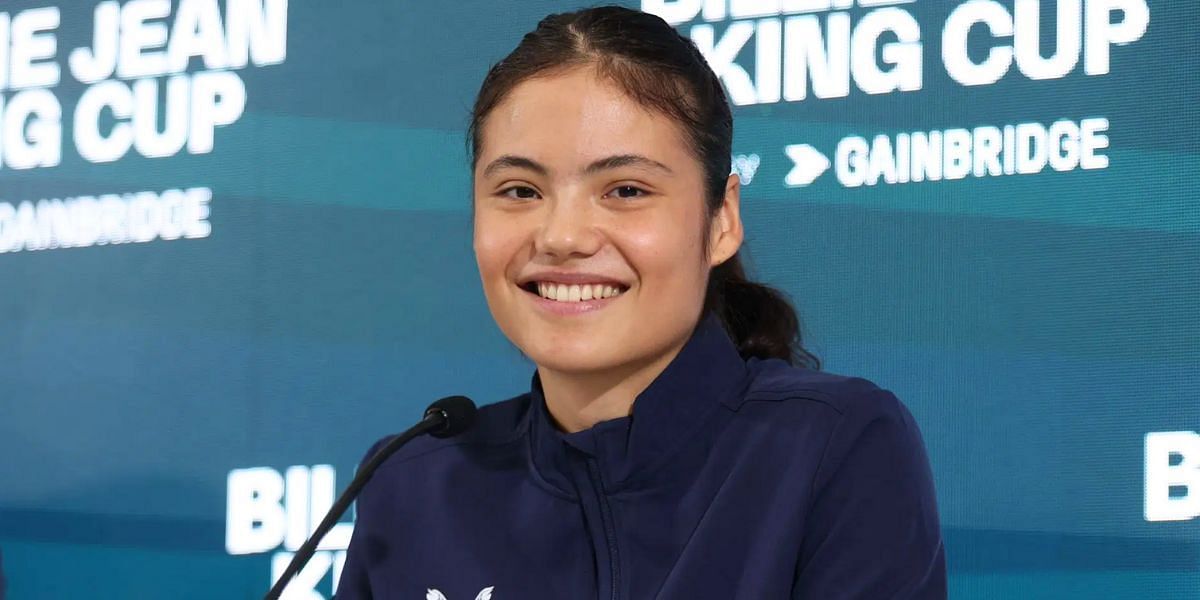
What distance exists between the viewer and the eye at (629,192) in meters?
1.34

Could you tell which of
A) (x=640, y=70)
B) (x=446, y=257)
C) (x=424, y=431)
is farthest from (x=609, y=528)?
(x=446, y=257)

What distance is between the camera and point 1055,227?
88.0 inches

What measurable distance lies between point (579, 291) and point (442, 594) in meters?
0.30

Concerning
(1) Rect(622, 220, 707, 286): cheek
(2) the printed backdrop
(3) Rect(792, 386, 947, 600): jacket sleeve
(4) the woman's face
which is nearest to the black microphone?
(4) the woman's face

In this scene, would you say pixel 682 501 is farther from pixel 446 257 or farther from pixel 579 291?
pixel 446 257

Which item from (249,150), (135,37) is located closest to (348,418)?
(249,150)

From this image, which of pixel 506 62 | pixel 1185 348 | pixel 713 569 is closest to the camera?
pixel 713 569

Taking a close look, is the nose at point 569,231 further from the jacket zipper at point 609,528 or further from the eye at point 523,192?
the jacket zipper at point 609,528

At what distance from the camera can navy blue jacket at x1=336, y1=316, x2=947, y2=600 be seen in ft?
4.16

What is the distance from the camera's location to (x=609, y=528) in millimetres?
1361

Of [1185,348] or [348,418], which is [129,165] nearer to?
[348,418]

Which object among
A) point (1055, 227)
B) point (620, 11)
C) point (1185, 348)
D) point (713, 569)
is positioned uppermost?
point (620, 11)

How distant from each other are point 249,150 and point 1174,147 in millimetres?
1587

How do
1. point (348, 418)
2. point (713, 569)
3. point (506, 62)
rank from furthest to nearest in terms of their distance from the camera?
point (348, 418), point (506, 62), point (713, 569)
